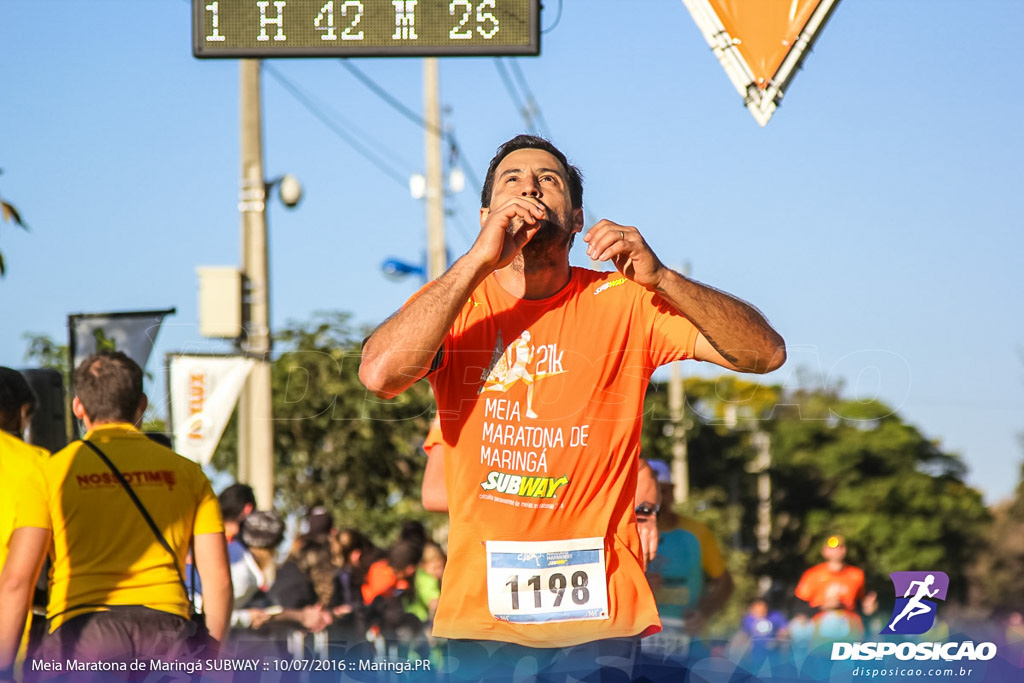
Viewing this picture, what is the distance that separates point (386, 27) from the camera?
525cm

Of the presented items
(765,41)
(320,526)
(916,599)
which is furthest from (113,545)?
(320,526)

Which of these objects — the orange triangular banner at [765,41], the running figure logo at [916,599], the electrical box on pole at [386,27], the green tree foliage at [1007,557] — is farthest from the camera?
the green tree foliage at [1007,557]

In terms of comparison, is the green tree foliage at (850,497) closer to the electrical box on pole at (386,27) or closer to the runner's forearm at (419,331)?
the electrical box on pole at (386,27)

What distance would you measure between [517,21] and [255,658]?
266 centimetres

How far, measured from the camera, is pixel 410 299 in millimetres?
3383

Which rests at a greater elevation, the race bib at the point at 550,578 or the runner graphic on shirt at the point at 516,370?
the runner graphic on shirt at the point at 516,370

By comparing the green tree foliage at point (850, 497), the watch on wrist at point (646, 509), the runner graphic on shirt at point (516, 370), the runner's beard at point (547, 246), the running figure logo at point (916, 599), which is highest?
the runner's beard at point (547, 246)

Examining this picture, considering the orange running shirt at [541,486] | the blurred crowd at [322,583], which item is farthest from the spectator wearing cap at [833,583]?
the orange running shirt at [541,486]

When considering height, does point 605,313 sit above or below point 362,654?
above

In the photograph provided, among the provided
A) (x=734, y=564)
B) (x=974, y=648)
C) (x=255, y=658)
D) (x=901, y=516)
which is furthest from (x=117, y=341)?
(x=901, y=516)

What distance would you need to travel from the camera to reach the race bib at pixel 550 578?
3.37 meters

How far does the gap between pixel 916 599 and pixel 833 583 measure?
199 inches

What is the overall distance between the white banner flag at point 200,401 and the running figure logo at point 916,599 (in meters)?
5.58

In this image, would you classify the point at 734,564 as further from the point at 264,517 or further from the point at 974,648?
the point at 974,648
